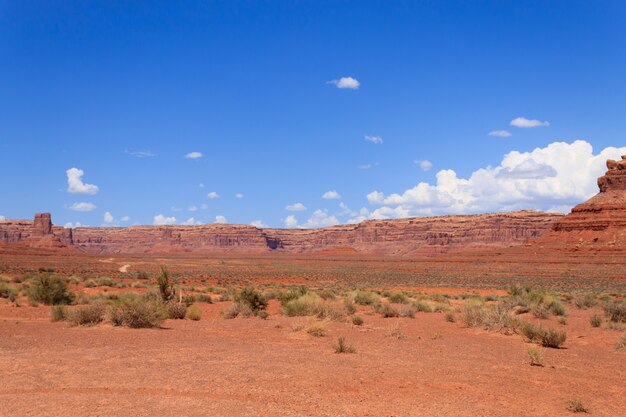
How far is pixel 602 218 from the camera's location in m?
87.3

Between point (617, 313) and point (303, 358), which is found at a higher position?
point (303, 358)

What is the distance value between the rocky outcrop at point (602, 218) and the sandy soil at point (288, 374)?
7547cm

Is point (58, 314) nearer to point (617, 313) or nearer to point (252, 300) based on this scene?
point (252, 300)

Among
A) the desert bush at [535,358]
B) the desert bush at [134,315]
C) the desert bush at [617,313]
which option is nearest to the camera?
the desert bush at [535,358]

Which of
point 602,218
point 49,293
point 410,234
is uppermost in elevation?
point 602,218

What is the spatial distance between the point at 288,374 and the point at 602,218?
89584 mm

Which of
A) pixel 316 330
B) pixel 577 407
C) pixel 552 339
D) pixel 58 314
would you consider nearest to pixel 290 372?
pixel 577 407

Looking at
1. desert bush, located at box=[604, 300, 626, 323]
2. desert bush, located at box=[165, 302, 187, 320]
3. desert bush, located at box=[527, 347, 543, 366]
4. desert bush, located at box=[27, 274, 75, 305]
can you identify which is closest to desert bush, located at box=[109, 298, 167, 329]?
desert bush, located at box=[165, 302, 187, 320]

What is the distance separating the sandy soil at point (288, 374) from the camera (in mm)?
7894

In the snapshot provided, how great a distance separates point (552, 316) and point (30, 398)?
19.4 m

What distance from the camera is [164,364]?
10.5 metres

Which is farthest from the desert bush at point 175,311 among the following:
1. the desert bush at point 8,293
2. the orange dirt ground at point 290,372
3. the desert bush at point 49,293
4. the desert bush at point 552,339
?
the desert bush at point 552,339

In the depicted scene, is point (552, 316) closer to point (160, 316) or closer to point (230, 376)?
point (160, 316)

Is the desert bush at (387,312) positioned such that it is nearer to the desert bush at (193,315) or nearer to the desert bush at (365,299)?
the desert bush at (365,299)
